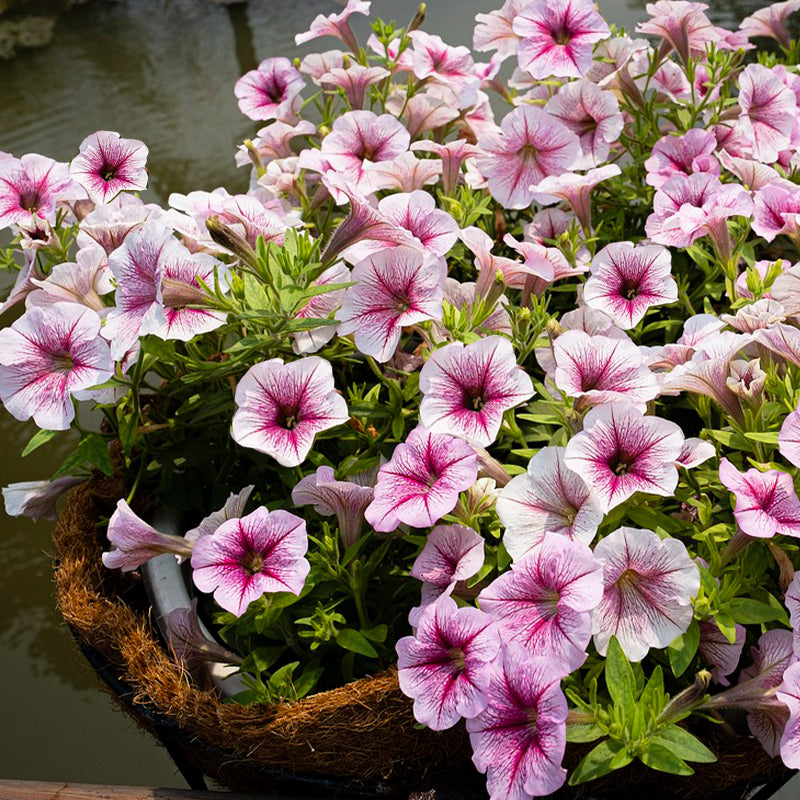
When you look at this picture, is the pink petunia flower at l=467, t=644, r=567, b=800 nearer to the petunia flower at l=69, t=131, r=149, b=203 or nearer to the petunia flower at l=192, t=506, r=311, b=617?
the petunia flower at l=192, t=506, r=311, b=617

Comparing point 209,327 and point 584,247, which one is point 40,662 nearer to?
point 209,327

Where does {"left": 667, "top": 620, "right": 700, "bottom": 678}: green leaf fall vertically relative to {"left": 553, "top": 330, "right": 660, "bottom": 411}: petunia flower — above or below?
below

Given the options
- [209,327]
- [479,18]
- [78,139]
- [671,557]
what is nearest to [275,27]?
[78,139]

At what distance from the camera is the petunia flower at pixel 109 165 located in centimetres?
118

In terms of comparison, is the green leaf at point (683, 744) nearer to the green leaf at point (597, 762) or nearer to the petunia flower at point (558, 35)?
the green leaf at point (597, 762)

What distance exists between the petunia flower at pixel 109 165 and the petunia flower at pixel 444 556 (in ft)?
2.08

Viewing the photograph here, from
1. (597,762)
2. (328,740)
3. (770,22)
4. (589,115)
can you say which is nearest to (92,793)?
(328,740)

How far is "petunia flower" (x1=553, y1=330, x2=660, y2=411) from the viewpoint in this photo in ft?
2.87

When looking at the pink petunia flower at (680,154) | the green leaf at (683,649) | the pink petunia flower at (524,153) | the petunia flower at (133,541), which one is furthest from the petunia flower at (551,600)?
the pink petunia flower at (680,154)

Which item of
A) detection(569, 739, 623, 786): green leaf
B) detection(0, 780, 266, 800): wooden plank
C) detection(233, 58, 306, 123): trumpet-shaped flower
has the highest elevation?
detection(233, 58, 306, 123): trumpet-shaped flower

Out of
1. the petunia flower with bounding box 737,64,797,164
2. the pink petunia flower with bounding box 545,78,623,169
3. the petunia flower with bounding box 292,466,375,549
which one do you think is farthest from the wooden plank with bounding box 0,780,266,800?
the petunia flower with bounding box 737,64,797,164

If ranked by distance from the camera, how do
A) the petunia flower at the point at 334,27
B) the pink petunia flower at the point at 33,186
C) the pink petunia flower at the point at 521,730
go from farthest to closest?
the petunia flower at the point at 334,27
the pink petunia flower at the point at 33,186
the pink petunia flower at the point at 521,730

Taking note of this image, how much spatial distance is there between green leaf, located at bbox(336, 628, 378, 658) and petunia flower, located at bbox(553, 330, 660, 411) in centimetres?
33

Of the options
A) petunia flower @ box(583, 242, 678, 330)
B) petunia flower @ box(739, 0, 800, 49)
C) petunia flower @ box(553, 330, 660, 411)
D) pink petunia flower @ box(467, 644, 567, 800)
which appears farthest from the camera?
petunia flower @ box(739, 0, 800, 49)
